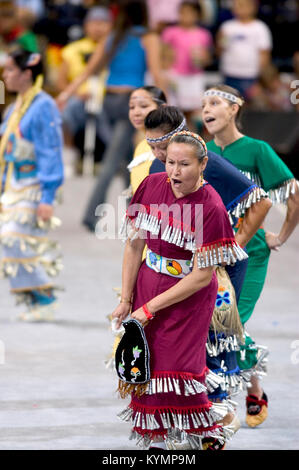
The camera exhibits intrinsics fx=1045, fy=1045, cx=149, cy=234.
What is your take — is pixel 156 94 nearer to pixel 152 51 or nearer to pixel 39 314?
pixel 39 314

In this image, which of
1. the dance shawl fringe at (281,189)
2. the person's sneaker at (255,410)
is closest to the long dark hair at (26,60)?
the dance shawl fringe at (281,189)

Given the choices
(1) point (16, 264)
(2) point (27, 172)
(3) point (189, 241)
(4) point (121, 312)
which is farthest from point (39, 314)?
(3) point (189, 241)

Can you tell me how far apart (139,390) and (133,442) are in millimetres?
671

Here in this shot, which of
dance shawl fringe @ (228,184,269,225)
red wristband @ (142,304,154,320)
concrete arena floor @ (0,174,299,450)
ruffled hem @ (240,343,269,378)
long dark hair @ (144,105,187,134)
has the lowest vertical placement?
concrete arena floor @ (0,174,299,450)

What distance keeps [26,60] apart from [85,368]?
6.69ft

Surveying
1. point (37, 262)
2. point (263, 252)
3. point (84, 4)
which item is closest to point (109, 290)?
point (37, 262)

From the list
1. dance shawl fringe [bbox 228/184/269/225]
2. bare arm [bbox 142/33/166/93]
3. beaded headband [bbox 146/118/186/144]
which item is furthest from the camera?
bare arm [bbox 142/33/166/93]

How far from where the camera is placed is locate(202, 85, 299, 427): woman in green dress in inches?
189

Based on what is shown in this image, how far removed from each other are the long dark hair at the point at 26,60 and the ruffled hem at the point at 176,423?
312cm

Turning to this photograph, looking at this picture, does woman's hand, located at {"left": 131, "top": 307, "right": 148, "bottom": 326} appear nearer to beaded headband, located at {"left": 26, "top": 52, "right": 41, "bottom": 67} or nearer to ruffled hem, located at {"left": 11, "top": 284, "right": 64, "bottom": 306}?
ruffled hem, located at {"left": 11, "top": 284, "right": 64, "bottom": 306}

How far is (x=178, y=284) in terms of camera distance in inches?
151

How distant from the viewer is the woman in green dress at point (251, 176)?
15.7ft

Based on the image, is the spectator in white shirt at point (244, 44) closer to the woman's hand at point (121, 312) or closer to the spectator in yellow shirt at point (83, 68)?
the spectator in yellow shirt at point (83, 68)

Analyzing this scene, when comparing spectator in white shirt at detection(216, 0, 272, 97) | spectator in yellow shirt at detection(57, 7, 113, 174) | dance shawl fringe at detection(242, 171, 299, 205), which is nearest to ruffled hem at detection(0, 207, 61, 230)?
dance shawl fringe at detection(242, 171, 299, 205)
